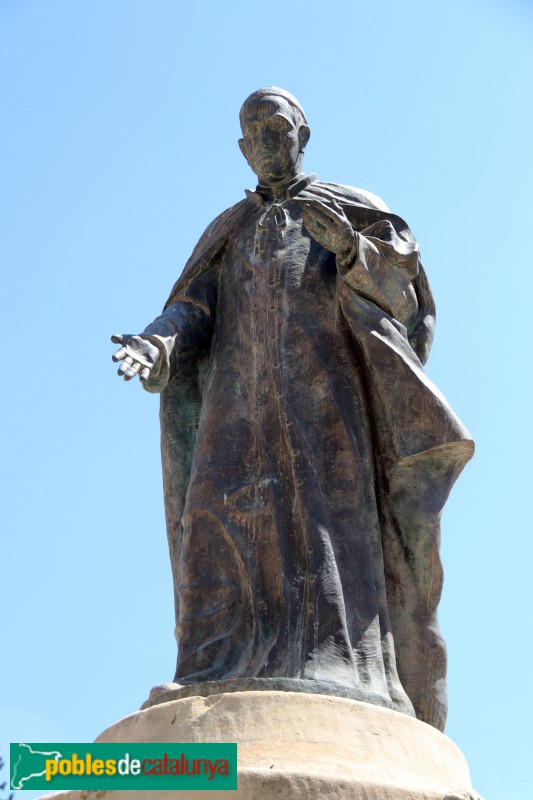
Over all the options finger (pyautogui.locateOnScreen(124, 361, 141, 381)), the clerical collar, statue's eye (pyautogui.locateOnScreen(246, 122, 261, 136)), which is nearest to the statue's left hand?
the clerical collar

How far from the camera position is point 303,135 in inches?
326

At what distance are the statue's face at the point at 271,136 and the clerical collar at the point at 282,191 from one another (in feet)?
0.18

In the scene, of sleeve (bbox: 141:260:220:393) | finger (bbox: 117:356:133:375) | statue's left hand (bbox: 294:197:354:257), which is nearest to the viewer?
finger (bbox: 117:356:133:375)

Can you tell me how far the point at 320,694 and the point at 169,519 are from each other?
1.76 meters

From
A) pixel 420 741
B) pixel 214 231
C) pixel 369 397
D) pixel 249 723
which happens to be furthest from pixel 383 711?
pixel 214 231

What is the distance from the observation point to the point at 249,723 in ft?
20.2

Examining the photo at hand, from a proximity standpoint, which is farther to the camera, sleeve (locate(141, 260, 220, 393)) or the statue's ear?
the statue's ear

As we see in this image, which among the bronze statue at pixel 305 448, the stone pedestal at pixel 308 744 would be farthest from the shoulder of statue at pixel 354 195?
the stone pedestal at pixel 308 744

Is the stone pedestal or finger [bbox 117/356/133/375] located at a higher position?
finger [bbox 117/356/133/375]

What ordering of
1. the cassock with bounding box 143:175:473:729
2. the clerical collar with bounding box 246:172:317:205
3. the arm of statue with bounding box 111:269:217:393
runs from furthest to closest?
the clerical collar with bounding box 246:172:317:205 < the arm of statue with bounding box 111:269:217:393 < the cassock with bounding box 143:175:473:729

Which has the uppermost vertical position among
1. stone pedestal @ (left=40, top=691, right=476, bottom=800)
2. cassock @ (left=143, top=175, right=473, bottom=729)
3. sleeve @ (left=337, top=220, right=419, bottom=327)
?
sleeve @ (left=337, top=220, right=419, bottom=327)

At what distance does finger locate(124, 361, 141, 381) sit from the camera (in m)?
7.25

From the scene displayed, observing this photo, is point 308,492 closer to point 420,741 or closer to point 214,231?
point 420,741

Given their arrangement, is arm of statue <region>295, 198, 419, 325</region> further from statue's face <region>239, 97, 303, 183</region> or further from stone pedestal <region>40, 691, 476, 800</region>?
stone pedestal <region>40, 691, 476, 800</region>
